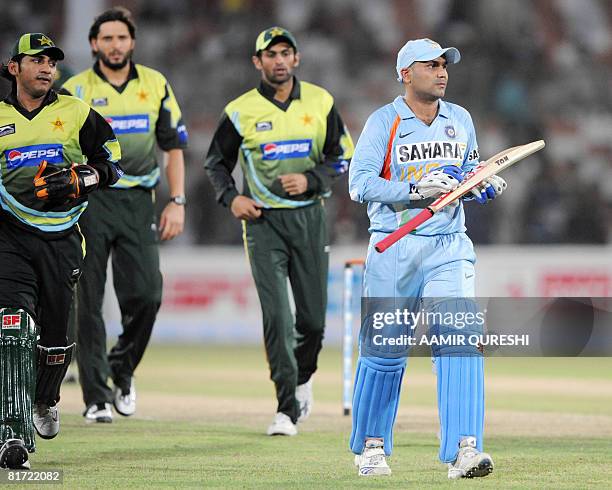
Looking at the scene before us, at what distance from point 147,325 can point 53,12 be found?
13.5 m

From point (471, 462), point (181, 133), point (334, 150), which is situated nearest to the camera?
point (471, 462)

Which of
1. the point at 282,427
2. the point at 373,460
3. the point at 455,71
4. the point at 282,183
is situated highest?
the point at 455,71

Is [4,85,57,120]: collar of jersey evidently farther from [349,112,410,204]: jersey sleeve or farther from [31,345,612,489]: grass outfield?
[31,345,612,489]: grass outfield

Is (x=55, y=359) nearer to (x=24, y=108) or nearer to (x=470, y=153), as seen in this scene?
(x=24, y=108)

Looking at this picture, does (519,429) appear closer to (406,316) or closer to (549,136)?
(406,316)

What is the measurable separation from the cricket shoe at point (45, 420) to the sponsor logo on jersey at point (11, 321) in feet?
3.55

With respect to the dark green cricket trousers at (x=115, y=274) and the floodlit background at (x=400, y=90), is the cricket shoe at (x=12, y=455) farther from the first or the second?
the floodlit background at (x=400, y=90)

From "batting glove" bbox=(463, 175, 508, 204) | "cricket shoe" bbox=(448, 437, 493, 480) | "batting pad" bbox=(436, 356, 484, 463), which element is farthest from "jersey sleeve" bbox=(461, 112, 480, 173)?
"cricket shoe" bbox=(448, 437, 493, 480)

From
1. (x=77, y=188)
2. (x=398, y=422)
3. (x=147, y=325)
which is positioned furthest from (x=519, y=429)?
(x=77, y=188)

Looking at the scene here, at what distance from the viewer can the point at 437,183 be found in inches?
274

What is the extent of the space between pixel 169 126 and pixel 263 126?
37.6 inches

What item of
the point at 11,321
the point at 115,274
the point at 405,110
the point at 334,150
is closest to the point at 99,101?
the point at 115,274

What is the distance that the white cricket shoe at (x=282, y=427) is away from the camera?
938cm

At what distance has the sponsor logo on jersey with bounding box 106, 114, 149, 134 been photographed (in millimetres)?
10234
